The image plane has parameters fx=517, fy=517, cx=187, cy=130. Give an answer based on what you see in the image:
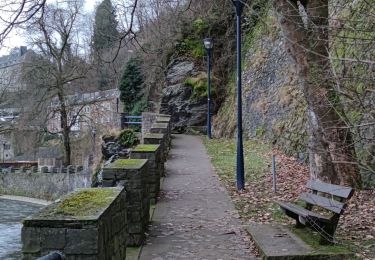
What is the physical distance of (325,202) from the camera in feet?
21.4

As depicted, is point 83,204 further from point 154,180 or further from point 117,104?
point 117,104

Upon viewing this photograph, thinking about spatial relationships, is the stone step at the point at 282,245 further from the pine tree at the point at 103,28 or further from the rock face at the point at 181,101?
the rock face at the point at 181,101

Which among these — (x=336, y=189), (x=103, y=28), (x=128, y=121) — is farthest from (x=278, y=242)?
(x=103, y=28)

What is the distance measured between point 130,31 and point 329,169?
7.34 metres

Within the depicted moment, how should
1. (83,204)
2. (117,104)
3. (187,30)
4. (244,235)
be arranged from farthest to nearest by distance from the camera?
(117,104) < (187,30) < (244,235) < (83,204)

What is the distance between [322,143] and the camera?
28.9 feet

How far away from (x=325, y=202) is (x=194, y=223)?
2567 mm

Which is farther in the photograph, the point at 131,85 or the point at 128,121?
the point at 131,85

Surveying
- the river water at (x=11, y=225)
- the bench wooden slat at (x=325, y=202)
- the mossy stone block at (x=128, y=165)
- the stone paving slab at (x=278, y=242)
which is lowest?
the river water at (x=11, y=225)

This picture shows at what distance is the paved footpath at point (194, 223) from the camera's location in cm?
676

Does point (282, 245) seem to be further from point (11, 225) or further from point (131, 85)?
point (11, 225)

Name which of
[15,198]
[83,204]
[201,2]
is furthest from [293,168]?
[15,198]

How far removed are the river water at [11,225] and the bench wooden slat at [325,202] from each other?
20020 millimetres

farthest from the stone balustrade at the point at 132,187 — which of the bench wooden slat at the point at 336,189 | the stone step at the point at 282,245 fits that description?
the bench wooden slat at the point at 336,189
